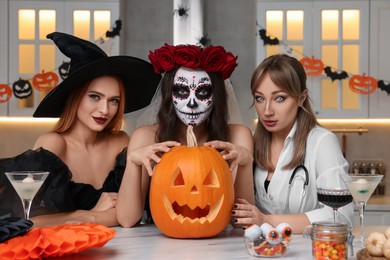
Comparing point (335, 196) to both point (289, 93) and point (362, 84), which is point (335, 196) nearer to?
point (289, 93)

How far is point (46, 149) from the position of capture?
2.49m

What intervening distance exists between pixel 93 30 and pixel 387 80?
241 centimetres

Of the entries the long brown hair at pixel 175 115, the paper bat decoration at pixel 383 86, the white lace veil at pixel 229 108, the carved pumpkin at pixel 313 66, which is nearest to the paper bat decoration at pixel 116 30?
the carved pumpkin at pixel 313 66

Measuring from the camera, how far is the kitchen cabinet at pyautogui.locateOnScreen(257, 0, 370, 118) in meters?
4.89

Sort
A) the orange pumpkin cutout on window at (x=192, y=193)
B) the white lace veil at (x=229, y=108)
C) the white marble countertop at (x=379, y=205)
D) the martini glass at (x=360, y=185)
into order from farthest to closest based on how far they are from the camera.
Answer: the white marble countertop at (x=379, y=205) → the white lace veil at (x=229, y=108) → the orange pumpkin cutout on window at (x=192, y=193) → the martini glass at (x=360, y=185)

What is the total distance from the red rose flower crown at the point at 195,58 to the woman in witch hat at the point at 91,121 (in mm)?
308

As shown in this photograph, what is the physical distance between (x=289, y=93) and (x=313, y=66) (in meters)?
2.43

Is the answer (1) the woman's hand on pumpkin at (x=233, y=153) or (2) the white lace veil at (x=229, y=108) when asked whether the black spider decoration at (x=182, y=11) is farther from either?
(1) the woman's hand on pumpkin at (x=233, y=153)

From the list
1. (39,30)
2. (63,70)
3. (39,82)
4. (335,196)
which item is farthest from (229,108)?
(39,30)

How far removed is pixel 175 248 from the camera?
6.15ft

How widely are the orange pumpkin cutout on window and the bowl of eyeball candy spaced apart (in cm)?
26

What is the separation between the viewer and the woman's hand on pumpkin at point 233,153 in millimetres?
2105

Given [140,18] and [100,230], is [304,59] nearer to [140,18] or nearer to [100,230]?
[140,18]

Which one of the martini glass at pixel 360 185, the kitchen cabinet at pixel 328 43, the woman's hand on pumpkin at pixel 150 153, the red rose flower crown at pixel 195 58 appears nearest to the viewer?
the martini glass at pixel 360 185
